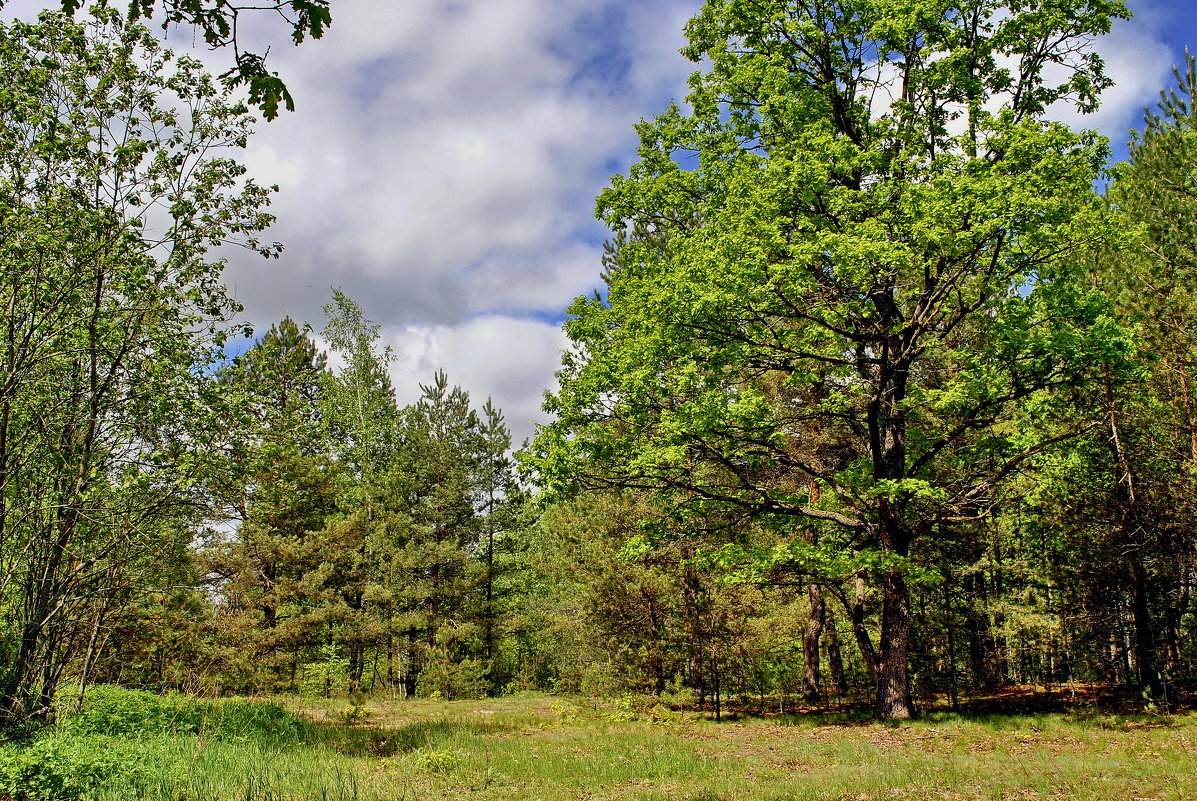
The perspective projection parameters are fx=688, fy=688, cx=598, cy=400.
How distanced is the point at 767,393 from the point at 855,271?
9125 millimetres

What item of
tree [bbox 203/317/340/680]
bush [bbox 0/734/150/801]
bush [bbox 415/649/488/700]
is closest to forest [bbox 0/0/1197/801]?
bush [bbox 0/734/150/801]

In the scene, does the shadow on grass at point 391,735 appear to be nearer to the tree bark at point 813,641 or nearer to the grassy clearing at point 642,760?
the grassy clearing at point 642,760

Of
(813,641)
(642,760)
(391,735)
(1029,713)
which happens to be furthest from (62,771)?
(813,641)

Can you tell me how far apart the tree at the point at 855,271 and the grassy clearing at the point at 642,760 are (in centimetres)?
303

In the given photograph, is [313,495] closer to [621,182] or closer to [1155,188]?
[621,182]

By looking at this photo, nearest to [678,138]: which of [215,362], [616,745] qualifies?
[215,362]

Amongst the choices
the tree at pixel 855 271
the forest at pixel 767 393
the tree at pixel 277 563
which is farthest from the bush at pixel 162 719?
the tree at pixel 277 563

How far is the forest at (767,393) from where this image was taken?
10.7 meters

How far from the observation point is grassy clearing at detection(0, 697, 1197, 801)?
7930 mm

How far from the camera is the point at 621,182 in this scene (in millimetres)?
16188

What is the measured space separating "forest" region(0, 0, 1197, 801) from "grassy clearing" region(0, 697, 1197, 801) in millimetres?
335

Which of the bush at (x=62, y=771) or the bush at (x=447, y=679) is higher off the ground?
the bush at (x=62, y=771)

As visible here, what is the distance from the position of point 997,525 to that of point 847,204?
1287cm

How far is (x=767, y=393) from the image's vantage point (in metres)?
20.8
